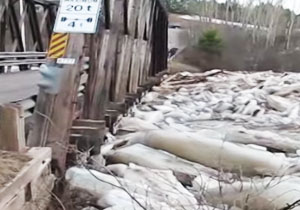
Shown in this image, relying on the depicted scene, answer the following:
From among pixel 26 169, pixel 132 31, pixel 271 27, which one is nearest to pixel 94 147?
pixel 26 169

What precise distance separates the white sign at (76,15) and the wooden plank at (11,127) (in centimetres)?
108

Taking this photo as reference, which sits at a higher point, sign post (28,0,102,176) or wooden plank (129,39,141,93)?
sign post (28,0,102,176)

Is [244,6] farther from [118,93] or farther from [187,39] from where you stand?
[118,93]

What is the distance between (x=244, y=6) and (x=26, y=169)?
38.4 metres

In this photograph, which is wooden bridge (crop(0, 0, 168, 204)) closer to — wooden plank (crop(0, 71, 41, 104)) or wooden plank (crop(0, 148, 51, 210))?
wooden plank (crop(0, 71, 41, 104))

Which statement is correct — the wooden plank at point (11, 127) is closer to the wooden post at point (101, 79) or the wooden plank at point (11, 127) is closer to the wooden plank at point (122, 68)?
the wooden post at point (101, 79)

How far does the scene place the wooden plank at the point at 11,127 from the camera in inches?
116

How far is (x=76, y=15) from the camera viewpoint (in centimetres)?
401

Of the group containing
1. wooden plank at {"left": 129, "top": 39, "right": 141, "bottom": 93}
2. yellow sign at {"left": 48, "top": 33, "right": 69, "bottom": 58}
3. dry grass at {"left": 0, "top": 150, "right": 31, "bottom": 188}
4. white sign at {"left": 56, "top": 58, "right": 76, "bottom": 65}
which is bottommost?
wooden plank at {"left": 129, "top": 39, "right": 141, "bottom": 93}

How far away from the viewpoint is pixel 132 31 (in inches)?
298

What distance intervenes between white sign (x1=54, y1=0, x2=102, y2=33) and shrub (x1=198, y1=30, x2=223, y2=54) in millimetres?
28776

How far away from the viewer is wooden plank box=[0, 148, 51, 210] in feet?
8.20

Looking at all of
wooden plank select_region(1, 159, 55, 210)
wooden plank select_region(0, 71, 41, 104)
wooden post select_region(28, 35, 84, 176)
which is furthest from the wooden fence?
wooden plank select_region(0, 71, 41, 104)

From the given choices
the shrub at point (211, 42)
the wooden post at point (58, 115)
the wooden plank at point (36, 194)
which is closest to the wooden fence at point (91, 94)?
the wooden post at point (58, 115)
